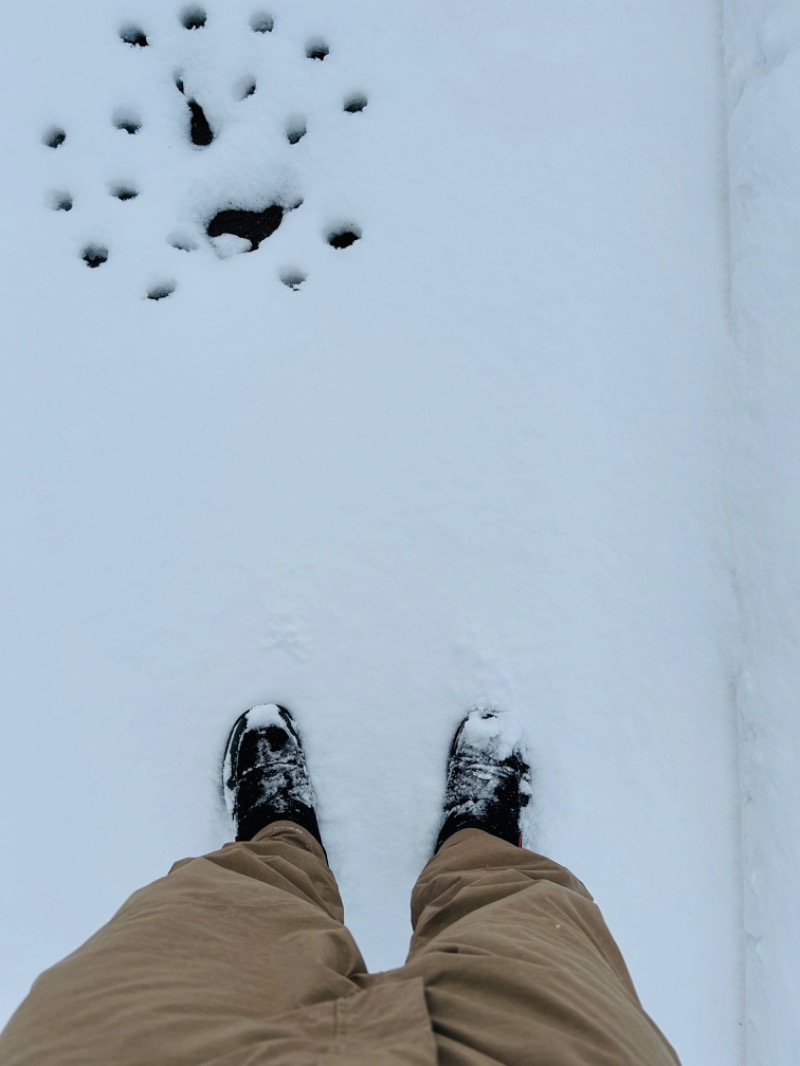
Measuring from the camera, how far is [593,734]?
1.14 meters

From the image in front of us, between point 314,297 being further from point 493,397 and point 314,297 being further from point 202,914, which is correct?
point 202,914

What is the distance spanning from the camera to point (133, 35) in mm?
1416

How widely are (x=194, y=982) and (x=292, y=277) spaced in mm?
1056

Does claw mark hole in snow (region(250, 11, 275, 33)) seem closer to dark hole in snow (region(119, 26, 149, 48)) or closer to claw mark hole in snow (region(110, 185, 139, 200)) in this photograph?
dark hole in snow (region(119, 26, 149, 48))

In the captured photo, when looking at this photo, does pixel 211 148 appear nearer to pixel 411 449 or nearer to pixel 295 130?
pixel 295 130

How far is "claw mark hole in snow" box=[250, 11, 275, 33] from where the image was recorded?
139cm

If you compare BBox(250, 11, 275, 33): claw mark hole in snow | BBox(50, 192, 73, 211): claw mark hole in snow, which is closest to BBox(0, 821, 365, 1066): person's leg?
BBox(50, 192, 73, 211): claw mark hole in snow

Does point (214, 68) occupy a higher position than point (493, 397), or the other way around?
point (214, 68)

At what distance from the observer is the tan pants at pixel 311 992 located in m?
0.56

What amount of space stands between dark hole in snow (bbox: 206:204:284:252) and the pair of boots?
0.81 meters

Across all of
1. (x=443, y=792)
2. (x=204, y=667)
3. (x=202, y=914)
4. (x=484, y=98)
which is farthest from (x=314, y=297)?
(x=202, y=914)

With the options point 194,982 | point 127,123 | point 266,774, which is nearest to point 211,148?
point 127,123

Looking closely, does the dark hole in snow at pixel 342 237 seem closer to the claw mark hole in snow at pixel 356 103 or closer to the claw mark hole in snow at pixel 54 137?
the claw mark hole in snow at pixel 356 103

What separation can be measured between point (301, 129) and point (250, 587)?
0.81 m
